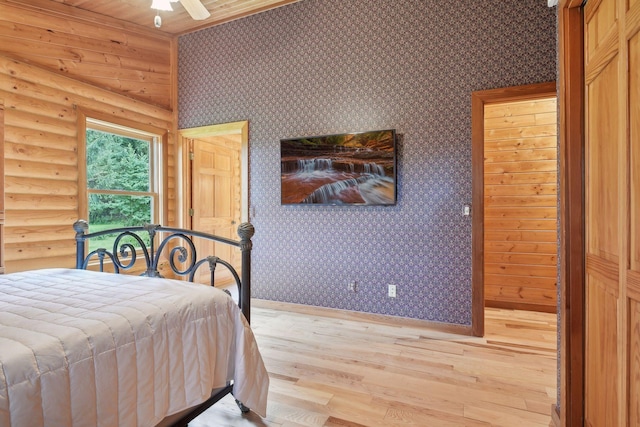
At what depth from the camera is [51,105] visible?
3201 millimetres

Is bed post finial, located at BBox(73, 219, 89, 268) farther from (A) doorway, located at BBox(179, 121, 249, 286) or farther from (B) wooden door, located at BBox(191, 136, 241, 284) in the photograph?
(B) wooden door, located at BBox(191, 136, 241, 284)

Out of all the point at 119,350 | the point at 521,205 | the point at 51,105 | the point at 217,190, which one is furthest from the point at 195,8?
the point at 521,205

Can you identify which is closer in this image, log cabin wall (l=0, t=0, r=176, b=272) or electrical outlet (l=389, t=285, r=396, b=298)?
log cabin wall (l=0, t=0, r=176, b=272)

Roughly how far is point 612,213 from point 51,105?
168 inches

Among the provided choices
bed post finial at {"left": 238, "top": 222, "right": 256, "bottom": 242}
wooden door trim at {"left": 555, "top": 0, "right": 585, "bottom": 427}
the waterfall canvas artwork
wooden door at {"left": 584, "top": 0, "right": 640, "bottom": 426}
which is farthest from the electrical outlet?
bed post finial at {"left": 238, "top": 222, "right": 256, "bottom": 242}

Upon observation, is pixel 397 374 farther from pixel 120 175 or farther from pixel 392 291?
pixel 120 175

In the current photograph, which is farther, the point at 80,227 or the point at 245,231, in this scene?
the point at 80,227

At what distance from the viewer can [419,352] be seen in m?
2.75

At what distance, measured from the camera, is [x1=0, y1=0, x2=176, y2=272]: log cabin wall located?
294 cm

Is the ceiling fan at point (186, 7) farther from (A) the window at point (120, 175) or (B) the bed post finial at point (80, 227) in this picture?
(A) the window at point (120, 175)

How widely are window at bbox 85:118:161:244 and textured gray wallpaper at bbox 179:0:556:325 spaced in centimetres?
101

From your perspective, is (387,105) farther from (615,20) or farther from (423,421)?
(423,421)

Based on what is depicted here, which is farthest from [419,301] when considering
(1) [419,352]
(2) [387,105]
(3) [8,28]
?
(3) [8,28]

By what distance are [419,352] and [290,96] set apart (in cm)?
295
